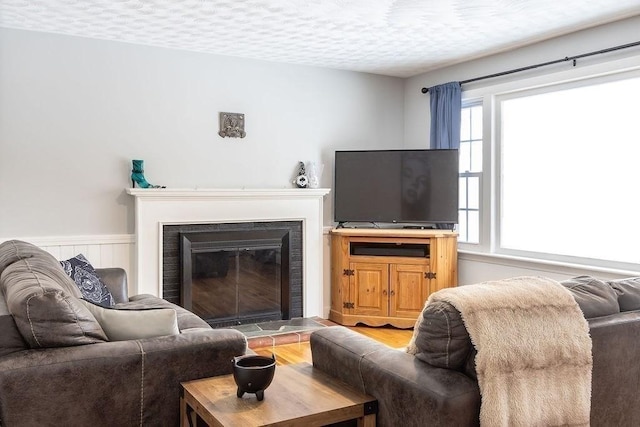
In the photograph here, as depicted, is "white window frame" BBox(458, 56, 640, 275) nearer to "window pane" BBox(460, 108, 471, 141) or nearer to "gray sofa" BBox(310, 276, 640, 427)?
"window pane" BBox(460, 108, 471, 141)

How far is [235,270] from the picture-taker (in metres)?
5.05

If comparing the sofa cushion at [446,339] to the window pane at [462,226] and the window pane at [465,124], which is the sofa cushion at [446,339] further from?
the window pane at [465,124]

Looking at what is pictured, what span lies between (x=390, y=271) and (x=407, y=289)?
23 centimetres

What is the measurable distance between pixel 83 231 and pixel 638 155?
439cm

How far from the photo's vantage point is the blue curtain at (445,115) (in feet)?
17.6

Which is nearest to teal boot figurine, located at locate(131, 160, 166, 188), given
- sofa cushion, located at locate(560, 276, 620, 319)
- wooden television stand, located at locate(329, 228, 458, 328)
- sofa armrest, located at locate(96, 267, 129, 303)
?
sofa armrest, located at locate(96, 267, 129, 303)

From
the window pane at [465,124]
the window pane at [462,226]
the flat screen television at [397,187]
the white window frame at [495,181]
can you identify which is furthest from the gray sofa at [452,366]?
the window pane at [465,124]

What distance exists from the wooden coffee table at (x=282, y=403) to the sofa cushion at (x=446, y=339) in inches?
11.3

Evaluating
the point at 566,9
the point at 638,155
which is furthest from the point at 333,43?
the point at 638,155

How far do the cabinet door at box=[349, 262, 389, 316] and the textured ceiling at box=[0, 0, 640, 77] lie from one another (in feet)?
6.69

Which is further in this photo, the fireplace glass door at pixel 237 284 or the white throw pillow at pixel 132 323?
the fireplace glass door at pixel 237 284

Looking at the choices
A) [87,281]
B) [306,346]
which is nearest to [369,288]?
[306,346]

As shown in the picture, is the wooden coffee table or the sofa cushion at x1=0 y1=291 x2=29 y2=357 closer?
the wooden coffee table

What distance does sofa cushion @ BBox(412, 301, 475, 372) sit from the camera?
1.81 meters
